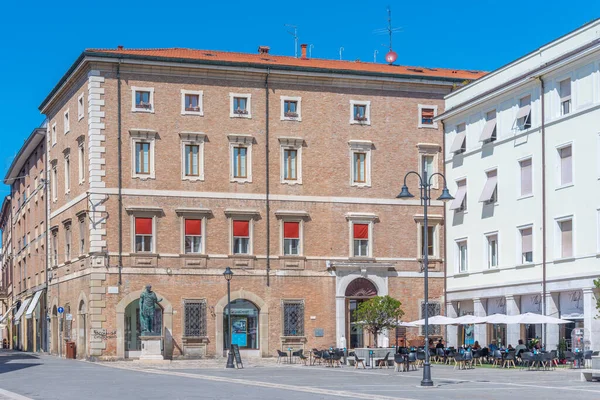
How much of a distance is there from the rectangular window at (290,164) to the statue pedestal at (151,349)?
11.5 metres

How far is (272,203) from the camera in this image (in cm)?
5847

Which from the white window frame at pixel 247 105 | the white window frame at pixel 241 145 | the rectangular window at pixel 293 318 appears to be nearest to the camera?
the white window frame at pixel 241 145

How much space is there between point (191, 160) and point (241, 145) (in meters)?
2.77

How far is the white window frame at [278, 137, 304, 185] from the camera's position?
58844 mm

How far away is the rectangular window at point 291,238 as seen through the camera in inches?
2311

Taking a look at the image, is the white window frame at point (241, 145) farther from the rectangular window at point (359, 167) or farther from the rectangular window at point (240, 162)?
the rectangular window at point (359, 167)

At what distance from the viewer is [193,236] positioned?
5694 centimetres

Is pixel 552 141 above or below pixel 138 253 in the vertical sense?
above

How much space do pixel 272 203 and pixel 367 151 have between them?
6050mm

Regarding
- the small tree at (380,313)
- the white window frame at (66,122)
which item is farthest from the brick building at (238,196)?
the small tree at (380,313)

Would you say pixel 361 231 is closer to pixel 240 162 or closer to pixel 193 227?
pixel 240 162

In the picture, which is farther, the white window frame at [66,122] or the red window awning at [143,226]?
the white window frame at [66,122]

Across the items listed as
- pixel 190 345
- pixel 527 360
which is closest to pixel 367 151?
pixel 190 345

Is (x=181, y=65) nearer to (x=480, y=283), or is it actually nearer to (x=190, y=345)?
(x=190, y=345)
